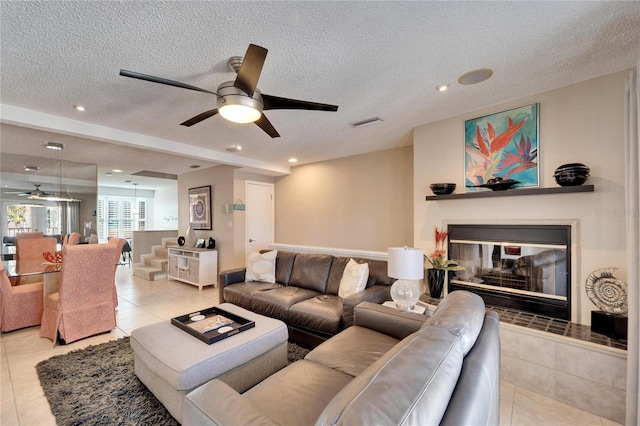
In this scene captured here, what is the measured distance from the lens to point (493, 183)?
260 centimetres

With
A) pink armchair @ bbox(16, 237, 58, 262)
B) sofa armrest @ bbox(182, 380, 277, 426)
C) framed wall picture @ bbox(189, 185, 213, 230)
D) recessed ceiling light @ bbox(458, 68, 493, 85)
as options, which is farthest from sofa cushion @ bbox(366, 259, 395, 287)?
pink armchair @ bbox(16, 237, 58, 262)

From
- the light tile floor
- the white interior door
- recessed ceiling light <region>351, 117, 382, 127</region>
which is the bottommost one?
Result: the light tile floor

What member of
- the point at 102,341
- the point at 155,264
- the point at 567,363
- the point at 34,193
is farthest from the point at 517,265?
the point at 34,193

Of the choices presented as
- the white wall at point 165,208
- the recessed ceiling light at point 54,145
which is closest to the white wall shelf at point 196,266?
the recessed ceiling light at point 54,145

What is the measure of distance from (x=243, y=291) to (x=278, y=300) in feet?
2.07

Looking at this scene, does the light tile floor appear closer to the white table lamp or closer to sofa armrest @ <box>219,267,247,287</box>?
sofa armrest @ <box>219,267,247,287</box>

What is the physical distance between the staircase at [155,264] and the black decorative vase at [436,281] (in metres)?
5.80

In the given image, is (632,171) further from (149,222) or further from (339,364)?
(149,222)

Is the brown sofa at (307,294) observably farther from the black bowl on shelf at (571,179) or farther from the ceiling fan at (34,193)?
the ceiling fan at (34,193)

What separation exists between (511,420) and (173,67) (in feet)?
11.5

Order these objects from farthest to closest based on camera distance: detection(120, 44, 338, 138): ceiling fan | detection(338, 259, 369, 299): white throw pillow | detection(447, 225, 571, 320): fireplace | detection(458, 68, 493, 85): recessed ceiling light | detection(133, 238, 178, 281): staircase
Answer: detection(133, 238, 178, 281): staircase → detection(338, 259, 369, 299): white throw pillow → detection(447, 225, 571, 320): fireplace → detection(458, 68, 493, 85): recessed ceiling light → detection(120, 44, 338, 138): ceiling fan

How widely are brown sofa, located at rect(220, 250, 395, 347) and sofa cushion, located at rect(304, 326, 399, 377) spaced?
0.46m

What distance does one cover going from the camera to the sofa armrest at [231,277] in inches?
144

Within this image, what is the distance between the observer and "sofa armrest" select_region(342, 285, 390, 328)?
2453 mm
